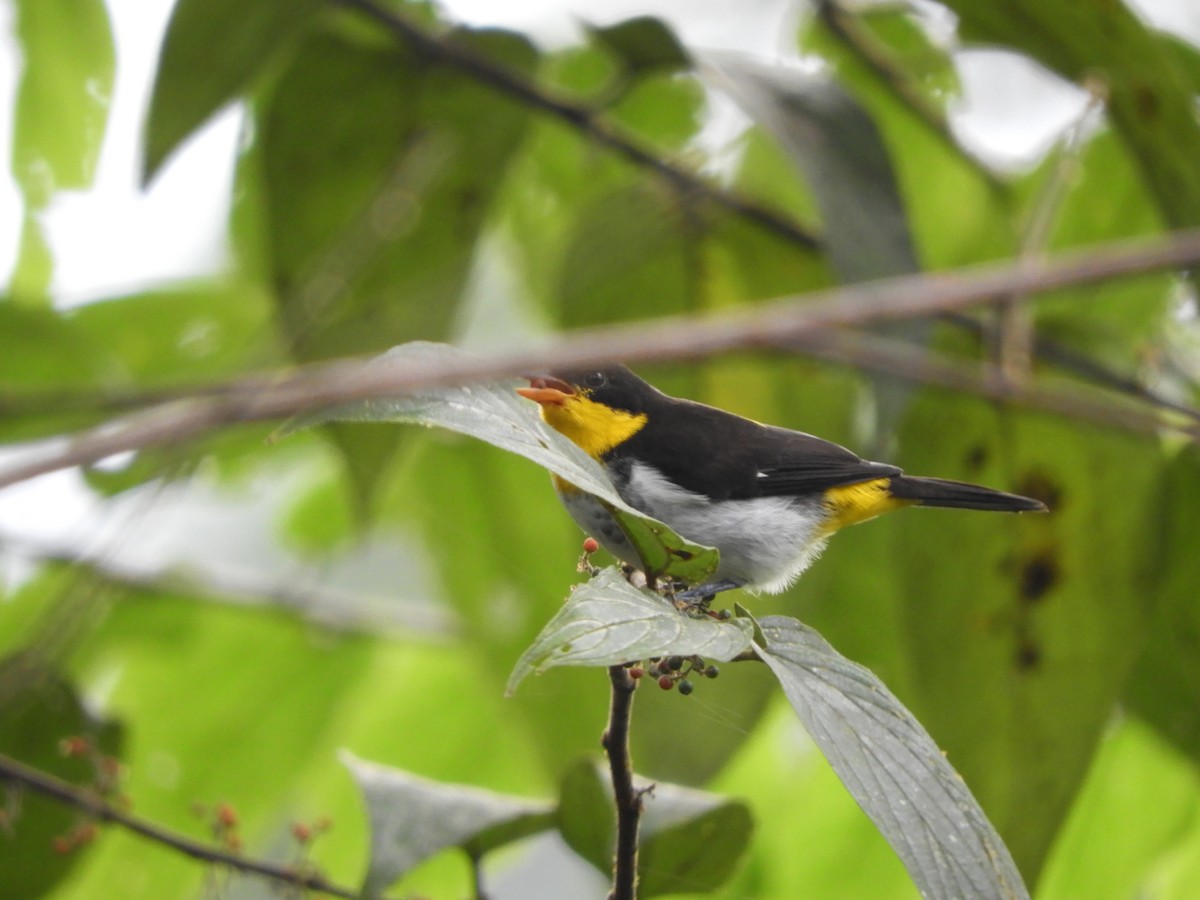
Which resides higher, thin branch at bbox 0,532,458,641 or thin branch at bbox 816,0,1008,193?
thin branch at bbox 816,0,1008,193

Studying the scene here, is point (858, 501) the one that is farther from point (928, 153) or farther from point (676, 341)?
point (928, 153)

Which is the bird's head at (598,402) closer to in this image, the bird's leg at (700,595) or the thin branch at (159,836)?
the bird's leg at (700,595)

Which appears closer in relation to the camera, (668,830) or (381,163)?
(668,830)

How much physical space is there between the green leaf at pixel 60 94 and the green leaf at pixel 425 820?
0.84 meters

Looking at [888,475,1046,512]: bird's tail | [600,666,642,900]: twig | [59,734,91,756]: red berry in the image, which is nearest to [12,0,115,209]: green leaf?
[59,734,91,756]: red berry

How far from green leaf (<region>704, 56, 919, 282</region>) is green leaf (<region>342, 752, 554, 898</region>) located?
511 mm

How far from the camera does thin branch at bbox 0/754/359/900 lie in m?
0.94

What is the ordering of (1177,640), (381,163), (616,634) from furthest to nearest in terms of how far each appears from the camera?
(381,163) < (1177,640) < (616,634)

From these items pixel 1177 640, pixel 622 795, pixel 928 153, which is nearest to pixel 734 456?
pixel 622 795

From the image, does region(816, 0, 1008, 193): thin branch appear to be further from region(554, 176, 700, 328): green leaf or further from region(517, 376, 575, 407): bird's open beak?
region(517, 376, 575, 407): bird's open beak

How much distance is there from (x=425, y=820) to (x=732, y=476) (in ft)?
1.18

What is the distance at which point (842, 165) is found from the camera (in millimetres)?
1177

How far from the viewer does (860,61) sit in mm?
1761

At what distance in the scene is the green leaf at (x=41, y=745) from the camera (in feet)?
3.69
